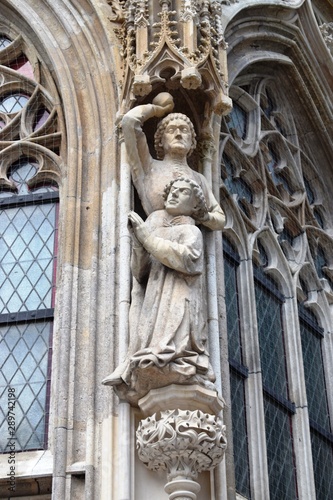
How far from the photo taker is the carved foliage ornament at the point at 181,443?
8.13 metres

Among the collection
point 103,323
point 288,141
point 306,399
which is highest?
point 288,141

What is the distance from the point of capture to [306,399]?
1188 cm

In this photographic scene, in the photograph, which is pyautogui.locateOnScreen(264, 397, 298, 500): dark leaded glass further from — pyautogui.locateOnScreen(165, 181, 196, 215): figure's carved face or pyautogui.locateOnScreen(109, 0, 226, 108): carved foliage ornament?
pyautogui.locateOnScreen(109, 0, 226, 108): carved foliage ornament

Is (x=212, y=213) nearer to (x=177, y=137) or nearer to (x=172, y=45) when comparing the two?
(x=177, y=137)

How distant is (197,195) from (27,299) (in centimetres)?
199

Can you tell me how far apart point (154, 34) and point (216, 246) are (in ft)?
6.02

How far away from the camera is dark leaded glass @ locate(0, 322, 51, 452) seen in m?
9.67

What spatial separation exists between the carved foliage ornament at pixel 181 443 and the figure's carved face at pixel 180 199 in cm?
163

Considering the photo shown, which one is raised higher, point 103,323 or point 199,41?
point 199,41

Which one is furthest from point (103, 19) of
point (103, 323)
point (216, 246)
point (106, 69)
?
point (103, 323)

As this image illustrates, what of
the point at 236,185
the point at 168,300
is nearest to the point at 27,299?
the point at 168,300

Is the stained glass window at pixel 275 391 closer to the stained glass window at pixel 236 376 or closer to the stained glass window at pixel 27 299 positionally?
the stained glass window at pixel 236 376

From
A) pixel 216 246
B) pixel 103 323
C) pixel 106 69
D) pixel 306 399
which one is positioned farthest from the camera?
pixel 306 399

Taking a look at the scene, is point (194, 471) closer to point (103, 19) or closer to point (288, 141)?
point (103, 19)
